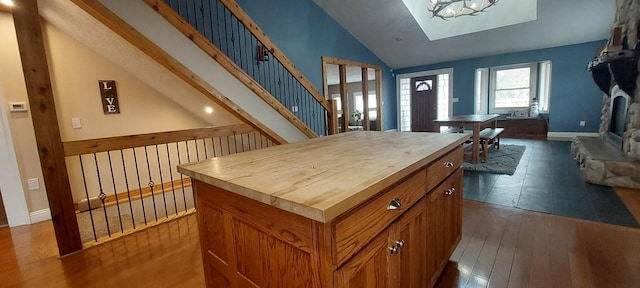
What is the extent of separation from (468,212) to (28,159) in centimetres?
446

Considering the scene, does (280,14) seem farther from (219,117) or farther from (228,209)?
(228,209)

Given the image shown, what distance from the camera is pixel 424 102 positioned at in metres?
8.80

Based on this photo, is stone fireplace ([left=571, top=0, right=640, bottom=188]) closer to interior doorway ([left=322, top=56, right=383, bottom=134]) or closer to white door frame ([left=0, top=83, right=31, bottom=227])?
interior doorway ([left=322, top=56, right=383, bottom=134])

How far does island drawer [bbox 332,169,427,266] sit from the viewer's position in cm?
79

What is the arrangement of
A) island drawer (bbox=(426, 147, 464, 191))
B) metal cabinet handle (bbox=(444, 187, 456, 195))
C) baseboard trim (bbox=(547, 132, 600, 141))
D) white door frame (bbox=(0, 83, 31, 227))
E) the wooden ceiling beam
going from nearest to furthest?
island drawer (bbox=(426, 147, 464, 191)), metal cabinet handle (bbox=(444, 187, 456, 195)), the wooden ceiling beam, white door frame (bbox=(0, 83, 31, 227)), baseboard trim (bbox=(547, 132, 600, 141))

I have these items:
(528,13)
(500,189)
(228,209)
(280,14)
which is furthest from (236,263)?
(528,13)

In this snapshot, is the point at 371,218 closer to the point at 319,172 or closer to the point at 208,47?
the point at 319,172

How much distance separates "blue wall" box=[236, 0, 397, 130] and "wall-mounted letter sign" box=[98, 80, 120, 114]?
2157mm

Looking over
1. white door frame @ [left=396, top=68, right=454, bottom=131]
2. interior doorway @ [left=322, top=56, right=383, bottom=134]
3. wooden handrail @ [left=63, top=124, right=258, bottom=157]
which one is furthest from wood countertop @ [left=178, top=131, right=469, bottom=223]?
white door frame @ [left=396, top=68, right=454, bottom=131]

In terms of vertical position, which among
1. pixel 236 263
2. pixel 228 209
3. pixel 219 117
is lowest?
pixel 236 263

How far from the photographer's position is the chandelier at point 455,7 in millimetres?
4371

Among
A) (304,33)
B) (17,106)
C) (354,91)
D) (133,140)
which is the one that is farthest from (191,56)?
(354,91)

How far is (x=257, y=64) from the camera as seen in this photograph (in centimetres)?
462

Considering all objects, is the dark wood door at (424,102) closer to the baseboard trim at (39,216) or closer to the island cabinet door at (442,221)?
the island cabinet door at (442,221)
